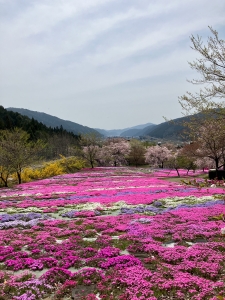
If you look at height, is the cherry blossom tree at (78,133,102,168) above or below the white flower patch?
above

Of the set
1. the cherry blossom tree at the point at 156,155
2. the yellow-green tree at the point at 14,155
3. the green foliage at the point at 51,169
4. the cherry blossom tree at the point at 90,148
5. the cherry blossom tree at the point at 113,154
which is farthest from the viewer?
the cherry blossom tree at the point at 156,155

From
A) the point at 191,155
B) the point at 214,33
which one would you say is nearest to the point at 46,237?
the point at 214,33

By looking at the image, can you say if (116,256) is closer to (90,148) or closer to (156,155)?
(90,148)

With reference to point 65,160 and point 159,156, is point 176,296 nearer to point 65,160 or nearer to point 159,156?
point 65,160

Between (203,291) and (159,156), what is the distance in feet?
261

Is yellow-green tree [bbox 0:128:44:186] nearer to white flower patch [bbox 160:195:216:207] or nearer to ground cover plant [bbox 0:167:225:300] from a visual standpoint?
ground cover plant [bbox 0:167:225:300]

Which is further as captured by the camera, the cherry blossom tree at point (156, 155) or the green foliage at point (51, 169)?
the cherry blossom tree at point (156, 155)

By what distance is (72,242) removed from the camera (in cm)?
1038

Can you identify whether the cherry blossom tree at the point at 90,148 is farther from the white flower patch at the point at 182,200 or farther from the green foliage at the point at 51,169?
the white flower patch at the point at 182,200

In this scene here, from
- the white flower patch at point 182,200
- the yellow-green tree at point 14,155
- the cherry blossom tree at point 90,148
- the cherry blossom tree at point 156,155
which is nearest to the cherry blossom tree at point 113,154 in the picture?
the cherry blossom tree at point 90,148

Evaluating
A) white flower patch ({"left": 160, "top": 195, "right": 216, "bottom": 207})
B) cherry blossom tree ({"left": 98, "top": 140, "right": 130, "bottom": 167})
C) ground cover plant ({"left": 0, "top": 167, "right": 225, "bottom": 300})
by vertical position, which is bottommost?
white flower patch ({"left": 160, "top": 195, "right": 216, "bottom": 207})

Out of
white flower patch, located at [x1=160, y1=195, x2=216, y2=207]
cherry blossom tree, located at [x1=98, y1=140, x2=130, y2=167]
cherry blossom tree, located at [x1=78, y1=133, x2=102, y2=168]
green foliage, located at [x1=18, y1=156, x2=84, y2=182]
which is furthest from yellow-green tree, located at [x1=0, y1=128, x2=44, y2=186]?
cherry blossom tree, located at [x1=98, y1=140, x2=130, y2=167]

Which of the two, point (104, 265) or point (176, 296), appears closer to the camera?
point (176, 296)

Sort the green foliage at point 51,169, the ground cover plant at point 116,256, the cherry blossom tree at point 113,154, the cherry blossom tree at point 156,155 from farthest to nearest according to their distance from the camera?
the cherry blossom tree at point 156,155, the cherry blossom tree at point 113,154, the green foliage at point 51,169, the ground cover plant at point 116,256
